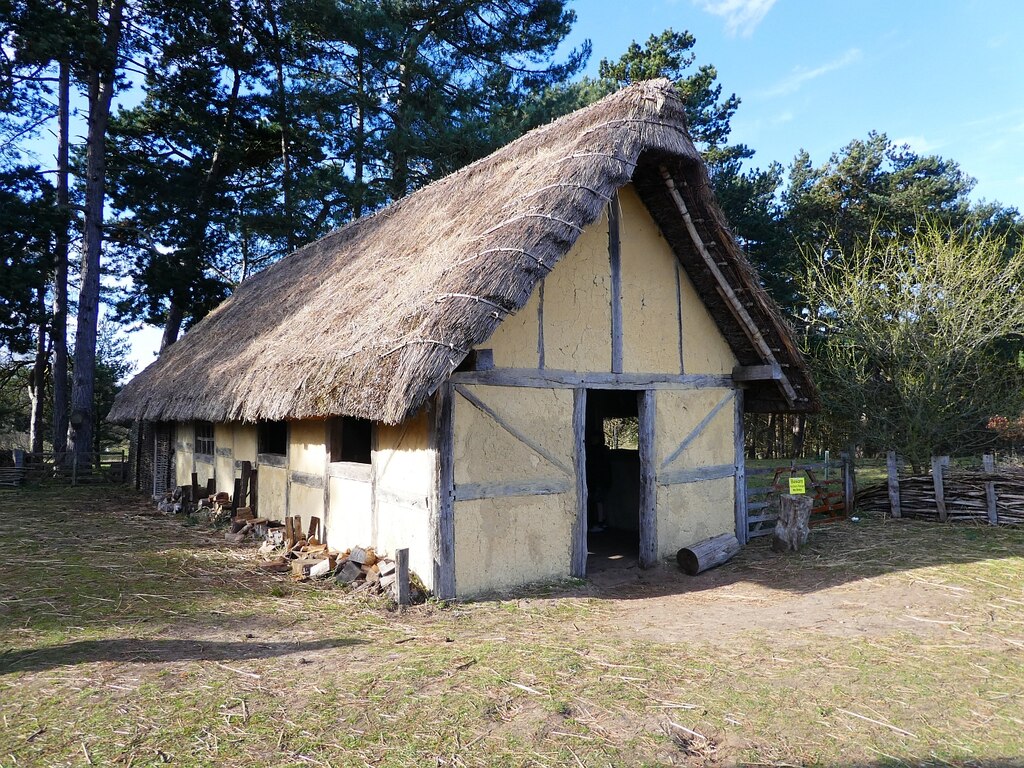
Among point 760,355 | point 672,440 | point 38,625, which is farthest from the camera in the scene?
point 760,355

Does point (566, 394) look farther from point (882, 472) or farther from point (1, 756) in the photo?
point (882, 472)

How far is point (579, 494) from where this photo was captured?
7262 millimetres

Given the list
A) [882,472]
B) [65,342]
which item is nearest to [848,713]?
[882,472]

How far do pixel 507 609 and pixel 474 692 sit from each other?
1909mm

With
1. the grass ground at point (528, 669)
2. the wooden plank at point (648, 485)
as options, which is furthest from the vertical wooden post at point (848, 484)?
the wooden plank at point (648, 485)

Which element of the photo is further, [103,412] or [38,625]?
[103,412]

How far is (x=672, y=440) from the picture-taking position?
8.31m

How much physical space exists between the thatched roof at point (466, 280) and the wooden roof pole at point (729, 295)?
0.10ft

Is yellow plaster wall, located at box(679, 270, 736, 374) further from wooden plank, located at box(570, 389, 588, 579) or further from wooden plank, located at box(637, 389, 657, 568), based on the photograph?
wooden plank, located at box(570, 389, 588, 579)

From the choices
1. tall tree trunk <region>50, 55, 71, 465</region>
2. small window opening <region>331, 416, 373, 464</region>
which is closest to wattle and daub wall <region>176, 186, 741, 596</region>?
small window opening <region>331, 416, 373, 464</region>

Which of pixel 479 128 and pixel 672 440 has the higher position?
pixel 479 128

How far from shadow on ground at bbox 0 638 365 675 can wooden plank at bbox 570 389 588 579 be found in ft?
8.95

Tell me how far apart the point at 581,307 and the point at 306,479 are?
442cm

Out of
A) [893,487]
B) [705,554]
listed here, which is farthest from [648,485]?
[893,487]
